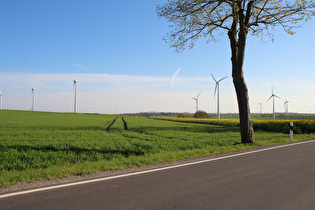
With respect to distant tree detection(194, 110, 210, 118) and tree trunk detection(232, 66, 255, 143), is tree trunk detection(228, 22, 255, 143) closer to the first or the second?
tree trunk detection(232, 66, 255, 143)

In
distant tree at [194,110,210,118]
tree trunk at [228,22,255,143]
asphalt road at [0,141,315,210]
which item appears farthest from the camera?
distant tree at [194,110,210,118]

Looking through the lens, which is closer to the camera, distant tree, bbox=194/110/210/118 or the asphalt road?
the asphalt road

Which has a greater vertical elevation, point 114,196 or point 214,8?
point 214,8

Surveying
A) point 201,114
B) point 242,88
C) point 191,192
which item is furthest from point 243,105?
point 201,114

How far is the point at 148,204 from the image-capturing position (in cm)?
366

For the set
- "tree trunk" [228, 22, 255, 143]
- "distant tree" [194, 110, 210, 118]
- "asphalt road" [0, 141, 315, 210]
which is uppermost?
"tree trunk" [228, 22, 255, 143]

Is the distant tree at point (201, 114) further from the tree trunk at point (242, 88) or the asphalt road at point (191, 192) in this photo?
the asphalt road at point (191, 192)

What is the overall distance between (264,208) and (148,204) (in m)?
1.95

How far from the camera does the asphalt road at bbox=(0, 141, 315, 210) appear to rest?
3645 millimetres

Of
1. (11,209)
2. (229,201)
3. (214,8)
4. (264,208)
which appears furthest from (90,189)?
(214,8)

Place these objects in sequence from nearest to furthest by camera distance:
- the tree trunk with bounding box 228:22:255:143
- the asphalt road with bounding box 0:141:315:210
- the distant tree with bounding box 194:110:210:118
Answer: the asphalt road with bounding box 0:141:315:210
the tree trunk with bounding box 228:22:255:143
the distant tree with bounding box 194:110:210:118

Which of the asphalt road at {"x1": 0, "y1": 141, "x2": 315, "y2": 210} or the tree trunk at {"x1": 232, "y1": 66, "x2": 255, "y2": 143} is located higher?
the tree trunk at {"x1": 232, "y1": 66, "x2": 255, "y2": 143}

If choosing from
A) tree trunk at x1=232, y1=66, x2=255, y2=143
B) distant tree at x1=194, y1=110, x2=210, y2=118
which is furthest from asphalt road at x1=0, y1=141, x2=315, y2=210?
distant tree at x1=194, y1=110, x2=210, y2=118

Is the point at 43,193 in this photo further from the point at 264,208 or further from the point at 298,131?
the point at 298,131
